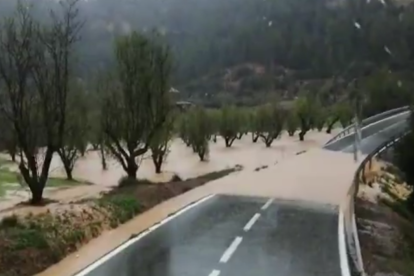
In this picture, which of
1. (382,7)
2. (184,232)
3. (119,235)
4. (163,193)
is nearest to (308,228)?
(184,232)

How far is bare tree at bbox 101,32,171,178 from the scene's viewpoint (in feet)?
86.9

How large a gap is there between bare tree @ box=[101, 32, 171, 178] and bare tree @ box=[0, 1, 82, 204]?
4164mm

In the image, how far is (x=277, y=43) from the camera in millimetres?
122250

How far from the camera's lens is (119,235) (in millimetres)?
14062

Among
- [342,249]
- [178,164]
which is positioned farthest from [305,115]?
[342,249]

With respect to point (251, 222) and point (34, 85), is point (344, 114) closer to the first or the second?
point (34, 85)

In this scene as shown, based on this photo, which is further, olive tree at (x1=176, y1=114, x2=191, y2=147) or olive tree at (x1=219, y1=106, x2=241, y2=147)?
olive tree at (x1=219, y1=106, x2=241, y2=147)

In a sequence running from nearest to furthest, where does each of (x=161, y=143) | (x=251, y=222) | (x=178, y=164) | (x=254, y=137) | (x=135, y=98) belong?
1. (x=251, y=222)
2. (x=135, y=98)
3. (x=161, y=143)
4. (x=178, y=164)
5. (x=254, y=137)

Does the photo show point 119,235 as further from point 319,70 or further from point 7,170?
point 319,70

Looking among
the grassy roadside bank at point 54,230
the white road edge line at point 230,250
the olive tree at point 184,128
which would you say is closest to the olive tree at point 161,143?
the grassy roadside bank at point 54,230

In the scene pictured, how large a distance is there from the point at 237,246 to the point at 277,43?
367ft

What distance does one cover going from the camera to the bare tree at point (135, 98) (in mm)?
26484

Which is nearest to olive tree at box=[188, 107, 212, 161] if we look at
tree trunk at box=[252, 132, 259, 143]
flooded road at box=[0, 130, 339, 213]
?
flooded road at box=[0, 130, 339, 213]

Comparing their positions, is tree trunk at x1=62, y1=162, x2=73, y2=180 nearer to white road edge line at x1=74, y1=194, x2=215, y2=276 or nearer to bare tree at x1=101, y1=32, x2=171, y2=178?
bare tree at x1=101, y1=32, x2=171, y2=178
